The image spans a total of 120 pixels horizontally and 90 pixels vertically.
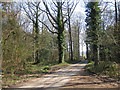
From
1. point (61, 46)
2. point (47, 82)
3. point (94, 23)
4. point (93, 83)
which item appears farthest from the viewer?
point (61, 46)

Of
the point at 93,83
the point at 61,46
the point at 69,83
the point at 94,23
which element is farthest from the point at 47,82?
the point at 61,46

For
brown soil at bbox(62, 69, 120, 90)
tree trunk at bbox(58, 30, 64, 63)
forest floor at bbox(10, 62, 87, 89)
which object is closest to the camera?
brown soil at bbox(62, 69, 120, 90)

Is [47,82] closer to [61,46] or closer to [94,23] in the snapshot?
[94,23]

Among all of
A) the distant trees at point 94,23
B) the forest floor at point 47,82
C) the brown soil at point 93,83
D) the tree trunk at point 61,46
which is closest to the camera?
the brown soil at point 93,83

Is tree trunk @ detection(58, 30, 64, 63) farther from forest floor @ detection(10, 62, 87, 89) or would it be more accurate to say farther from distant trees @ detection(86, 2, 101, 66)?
forest floor @ detection(10, 62, 87, 89)

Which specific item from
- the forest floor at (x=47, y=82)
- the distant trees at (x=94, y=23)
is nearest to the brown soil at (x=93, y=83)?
the forest floor at (x=47, y=82)

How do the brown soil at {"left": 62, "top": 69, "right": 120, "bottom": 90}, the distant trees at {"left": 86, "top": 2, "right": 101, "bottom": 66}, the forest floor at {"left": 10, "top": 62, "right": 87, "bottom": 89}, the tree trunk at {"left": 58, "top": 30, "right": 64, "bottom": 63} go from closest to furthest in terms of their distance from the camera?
1. the brown soil at {"left": 62, "top": 69, "right": 120, "bottom": 90}
2. the forest floor at {"left": 10, "top": 62, "right": 87, "bottom": 89}
3. the distant trees at {"left": 86, "top": 2, "right": 101, "bottom": 66}
4. the tree trunk at {"left": 58, "top": 30, "right": 64, "bottom": 63}

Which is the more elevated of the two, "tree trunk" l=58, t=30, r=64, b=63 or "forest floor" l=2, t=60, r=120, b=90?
"tree trunk" l=58, t=30, r=64, b=63

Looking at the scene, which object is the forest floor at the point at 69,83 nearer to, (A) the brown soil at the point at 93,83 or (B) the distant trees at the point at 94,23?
(A) the brown soil at the point at 93,83

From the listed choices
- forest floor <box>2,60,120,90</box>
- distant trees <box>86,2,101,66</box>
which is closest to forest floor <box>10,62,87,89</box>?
forest floor <box>2,60,120,90</box>

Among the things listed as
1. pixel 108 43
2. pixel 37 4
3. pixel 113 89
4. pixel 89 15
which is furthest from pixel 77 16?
pixel 113 89

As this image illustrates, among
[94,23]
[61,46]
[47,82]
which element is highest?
[94,23]

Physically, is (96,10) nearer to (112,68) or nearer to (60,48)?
(112,68)

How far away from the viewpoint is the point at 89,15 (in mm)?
12711
